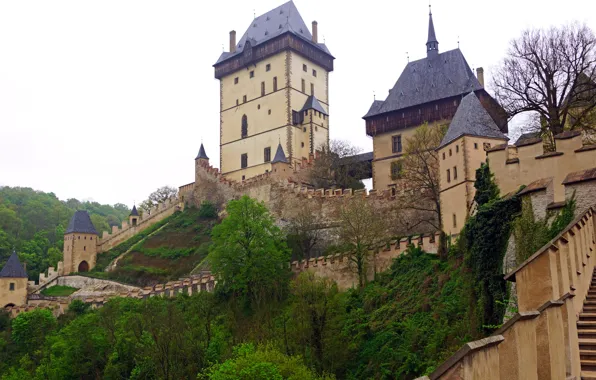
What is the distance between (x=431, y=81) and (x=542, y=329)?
119 feet

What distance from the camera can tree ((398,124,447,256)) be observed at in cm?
3411

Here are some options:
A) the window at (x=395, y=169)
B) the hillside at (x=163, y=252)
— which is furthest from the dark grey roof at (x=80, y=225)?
the window at (x=395, y=169)

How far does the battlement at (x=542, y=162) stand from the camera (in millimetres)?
16141

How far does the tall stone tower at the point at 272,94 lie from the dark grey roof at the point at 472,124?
23369 mm

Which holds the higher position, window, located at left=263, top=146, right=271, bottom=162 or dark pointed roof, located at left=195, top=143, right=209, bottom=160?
dark pointed roof, located at left=195, top=143, right=209, bottom=160

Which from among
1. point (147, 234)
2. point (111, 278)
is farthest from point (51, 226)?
point (111, 278)

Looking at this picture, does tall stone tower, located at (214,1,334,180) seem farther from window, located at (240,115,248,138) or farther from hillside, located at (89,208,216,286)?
hillside, located at (89,208,216,286)

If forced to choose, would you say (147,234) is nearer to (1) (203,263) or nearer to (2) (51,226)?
(1) (203,263)

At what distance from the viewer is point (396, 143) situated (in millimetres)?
42969

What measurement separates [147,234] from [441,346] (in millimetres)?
38884

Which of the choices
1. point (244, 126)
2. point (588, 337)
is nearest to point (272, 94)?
point (244, 126)

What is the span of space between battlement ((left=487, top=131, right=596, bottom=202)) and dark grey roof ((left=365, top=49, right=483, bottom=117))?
2212 cm

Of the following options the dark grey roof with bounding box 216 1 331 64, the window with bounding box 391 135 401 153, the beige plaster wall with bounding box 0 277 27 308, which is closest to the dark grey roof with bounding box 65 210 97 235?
the beige plaster wall with bounding box 0 277 27 308

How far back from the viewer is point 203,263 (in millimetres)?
42906
